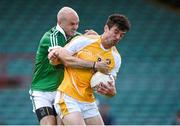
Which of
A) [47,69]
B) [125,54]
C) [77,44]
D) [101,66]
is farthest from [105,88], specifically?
[125,54]

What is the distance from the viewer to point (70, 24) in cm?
652

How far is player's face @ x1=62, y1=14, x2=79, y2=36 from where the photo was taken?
6.49 meters

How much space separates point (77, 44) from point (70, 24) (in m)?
0.37

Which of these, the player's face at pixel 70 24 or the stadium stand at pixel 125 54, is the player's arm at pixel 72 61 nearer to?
the player's face at pixel 70 24

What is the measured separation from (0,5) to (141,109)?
4046 millimetres

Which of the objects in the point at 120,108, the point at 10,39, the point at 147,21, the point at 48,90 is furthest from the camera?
the point at 147,21

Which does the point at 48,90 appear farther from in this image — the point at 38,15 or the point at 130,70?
the point at 38,15

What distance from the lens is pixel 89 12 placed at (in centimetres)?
1450

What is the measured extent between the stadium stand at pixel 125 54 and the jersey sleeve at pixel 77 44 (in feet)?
19.7

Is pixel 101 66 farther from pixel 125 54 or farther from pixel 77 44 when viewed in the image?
pixel 125 54

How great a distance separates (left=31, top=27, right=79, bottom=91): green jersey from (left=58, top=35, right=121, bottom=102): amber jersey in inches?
12.2

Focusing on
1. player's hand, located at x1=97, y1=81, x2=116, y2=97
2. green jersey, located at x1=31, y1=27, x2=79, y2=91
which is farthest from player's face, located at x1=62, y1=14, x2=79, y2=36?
player's hand, located at x1=97, y1=81, x2=116, y2=97


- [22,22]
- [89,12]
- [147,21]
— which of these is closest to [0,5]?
[22,22]

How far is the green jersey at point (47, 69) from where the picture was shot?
6.55 metres
